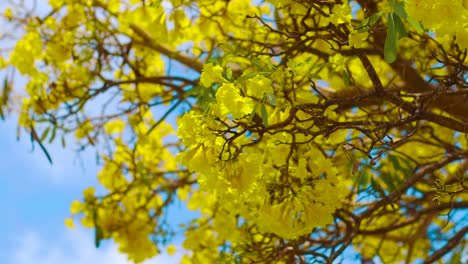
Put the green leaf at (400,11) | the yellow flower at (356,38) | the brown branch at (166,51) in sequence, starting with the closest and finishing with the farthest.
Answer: the green leaf at (400,11) < the yellow flower at (356,38) < the brown branch at (166,51)

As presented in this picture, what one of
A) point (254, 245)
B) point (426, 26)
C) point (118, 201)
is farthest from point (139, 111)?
point (426, 26)

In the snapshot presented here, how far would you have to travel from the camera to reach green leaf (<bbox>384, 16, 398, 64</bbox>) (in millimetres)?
1528

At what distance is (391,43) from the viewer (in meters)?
1.54

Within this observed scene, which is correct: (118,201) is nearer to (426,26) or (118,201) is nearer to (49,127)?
(49,127)

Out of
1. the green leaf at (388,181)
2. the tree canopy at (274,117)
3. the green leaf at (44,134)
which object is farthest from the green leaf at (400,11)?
the green leaf at (44,134)

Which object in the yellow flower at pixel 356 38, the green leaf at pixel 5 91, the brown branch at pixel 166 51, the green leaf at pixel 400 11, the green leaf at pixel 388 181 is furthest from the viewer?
the brown branch at pixel 166 51

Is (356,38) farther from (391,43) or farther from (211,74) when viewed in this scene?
(211,74)

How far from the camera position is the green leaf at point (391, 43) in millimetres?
1528

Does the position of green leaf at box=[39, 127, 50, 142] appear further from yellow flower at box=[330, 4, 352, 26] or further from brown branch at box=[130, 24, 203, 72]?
yellow flower at box=[330, 4, 352, 26]

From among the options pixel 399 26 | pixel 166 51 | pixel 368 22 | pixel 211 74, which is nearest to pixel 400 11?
pixel 399 26

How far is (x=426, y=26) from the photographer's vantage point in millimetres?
1515

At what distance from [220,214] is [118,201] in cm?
60

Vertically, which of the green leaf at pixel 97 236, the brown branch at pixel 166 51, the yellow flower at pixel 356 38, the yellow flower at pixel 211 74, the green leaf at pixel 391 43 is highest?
the brown branch at pixel 166 51

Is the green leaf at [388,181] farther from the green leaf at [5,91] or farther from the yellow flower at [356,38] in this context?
the green leaf at [5,91]
